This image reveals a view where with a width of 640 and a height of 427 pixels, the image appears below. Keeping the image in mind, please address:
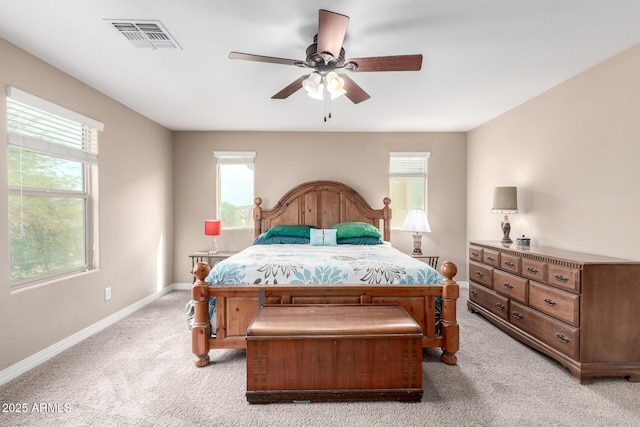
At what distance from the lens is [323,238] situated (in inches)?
156

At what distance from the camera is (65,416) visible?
1.81 metres

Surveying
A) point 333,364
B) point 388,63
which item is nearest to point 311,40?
point 388,63

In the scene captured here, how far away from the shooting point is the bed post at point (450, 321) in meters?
2.38

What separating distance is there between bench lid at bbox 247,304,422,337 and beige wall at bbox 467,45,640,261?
6.40 feet

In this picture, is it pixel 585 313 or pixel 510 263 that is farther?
pixel 510 263

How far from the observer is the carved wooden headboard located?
4543 millimetres

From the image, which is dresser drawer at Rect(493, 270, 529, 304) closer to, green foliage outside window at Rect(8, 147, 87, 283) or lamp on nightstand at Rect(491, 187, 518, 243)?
lamp on nightstand at Rect(491, 187, 518, 243)

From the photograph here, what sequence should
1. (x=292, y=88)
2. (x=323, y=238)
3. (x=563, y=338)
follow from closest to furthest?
(x=563, y=338) → (x=292, y=88) → (x=323, y=238)

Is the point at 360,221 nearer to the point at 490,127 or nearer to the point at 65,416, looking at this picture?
the point at 490,127

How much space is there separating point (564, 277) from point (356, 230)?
229 centimetres

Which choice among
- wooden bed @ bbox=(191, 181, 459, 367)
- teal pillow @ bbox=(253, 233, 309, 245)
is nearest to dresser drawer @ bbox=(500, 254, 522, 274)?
wooden bed @ bbox=(191, 181, 459, 367)

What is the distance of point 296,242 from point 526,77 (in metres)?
3.11

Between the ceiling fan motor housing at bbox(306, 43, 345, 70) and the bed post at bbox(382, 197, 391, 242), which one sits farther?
the bed post at bbox(382, 197, 391, 242)

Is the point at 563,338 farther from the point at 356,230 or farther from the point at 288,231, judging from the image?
the point at 288,231
